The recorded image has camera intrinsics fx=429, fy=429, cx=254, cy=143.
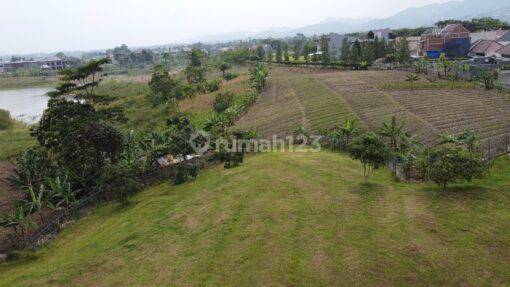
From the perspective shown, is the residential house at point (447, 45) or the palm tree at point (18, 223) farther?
the residential house at point (447, 45)

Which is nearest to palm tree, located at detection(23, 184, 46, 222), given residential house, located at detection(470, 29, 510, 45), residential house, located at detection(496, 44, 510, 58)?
residential house, located at detection(496, 44, 510, 58)

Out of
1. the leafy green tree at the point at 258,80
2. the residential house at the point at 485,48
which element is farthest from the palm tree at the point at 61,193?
the residential house at the point at 485,48

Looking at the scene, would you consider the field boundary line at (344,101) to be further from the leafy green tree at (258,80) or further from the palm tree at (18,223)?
the palm tree at (18,223)

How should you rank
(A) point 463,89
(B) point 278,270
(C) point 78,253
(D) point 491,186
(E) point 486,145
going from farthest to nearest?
(A) point 463,89 < (E) point 486,145 < (D) point 491,186 < (C) point 78,253 < (B) point 278,270

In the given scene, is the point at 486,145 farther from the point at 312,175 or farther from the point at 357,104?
the point at 357,104

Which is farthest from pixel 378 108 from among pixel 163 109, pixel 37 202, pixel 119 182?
pixel 37 202

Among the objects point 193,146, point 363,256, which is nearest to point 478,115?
point 193,146
